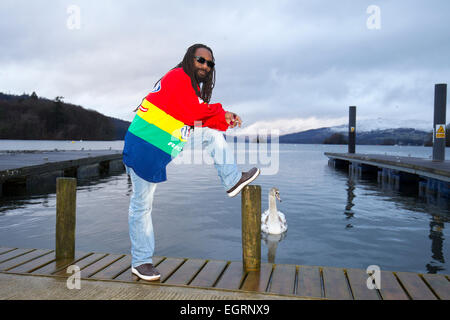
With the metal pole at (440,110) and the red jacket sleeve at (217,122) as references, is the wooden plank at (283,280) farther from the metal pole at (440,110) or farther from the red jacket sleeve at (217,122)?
the metal pole at (440,110)

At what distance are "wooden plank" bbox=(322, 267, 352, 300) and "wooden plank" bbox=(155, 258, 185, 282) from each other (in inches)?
71.7

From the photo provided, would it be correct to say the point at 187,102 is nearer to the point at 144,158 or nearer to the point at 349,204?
the point at 144,158

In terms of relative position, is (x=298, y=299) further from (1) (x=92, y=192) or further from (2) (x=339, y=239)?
(1) (x=92, y=192)

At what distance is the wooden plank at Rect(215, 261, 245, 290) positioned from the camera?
145 inches

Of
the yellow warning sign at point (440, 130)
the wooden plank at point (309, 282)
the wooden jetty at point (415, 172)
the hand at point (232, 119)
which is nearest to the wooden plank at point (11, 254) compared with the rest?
the hand at point (232, 119)

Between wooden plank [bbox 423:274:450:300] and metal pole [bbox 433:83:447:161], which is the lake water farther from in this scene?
metal pole [bbox 433:83:447:161]

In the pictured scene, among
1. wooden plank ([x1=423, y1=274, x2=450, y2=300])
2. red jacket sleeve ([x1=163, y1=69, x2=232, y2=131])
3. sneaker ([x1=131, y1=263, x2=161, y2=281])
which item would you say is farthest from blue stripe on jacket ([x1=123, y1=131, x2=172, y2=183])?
wooden plank ([x1=423, y1=274, x2=450, y2=300])

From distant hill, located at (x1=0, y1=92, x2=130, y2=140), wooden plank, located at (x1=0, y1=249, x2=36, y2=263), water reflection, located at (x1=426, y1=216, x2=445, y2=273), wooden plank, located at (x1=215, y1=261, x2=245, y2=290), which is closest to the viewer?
wooden plank, located at (x1=215, y1=261, x2=245, y2=290)

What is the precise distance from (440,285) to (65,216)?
190 inches

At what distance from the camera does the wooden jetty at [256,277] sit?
356cm

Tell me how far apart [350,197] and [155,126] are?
1545cm

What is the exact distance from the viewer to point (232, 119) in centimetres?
362

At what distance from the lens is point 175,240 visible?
Answer: 9312 mm
